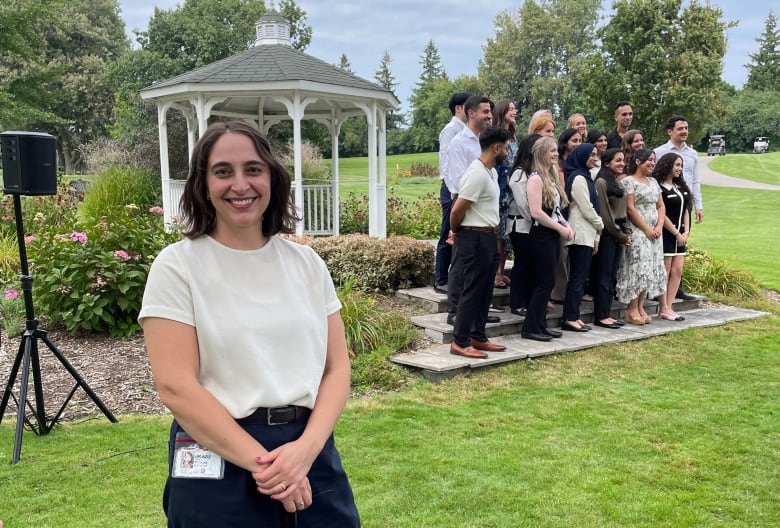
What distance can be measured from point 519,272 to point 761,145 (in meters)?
49.1

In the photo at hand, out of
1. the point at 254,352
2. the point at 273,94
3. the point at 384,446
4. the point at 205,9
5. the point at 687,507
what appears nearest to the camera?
the point at 254,352

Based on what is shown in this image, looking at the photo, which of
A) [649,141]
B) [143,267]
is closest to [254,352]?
[143,267]

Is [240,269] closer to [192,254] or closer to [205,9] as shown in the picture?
[192,254]

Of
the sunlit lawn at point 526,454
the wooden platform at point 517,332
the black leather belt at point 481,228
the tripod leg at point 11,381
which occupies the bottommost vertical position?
the sunlit lawn at point 526,454

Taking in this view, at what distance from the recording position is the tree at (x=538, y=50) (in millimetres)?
55781

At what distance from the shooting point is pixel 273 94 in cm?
920

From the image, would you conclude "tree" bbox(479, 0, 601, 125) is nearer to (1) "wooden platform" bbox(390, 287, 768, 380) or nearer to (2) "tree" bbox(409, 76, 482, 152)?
(2) "tree" bbox(409, 76, 482, 152)

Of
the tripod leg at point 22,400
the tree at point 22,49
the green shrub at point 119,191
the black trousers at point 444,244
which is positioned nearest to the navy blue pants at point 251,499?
the tripod leg at point 22,400

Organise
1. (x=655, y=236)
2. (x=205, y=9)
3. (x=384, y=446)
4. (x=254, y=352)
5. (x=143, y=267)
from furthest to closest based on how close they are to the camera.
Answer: (x=205, y=9)
(x=655, y=236)
(x=143, y=267)
(x=384, y=446)
(x=254, y=352)

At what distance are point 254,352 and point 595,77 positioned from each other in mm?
23439

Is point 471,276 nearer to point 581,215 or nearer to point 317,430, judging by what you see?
point 581,215

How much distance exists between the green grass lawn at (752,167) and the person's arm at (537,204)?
30.0 meters

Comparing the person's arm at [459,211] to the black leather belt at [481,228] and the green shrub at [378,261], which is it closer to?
the black leather belt at [481,228]

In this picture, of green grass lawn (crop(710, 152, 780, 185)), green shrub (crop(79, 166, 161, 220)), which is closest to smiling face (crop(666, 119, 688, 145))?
green shrub (crop(79, 166, 161, 220))
